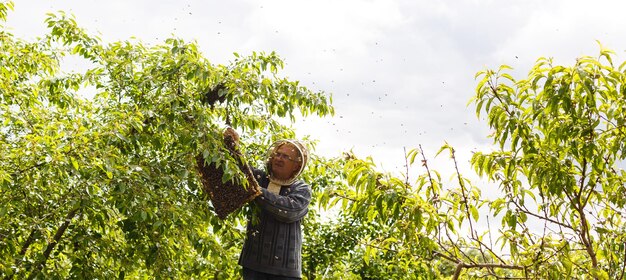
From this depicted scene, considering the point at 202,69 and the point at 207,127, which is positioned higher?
the point at 202,69

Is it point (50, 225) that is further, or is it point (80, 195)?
point (50, 225)

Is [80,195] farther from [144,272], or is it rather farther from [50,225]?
[144,272]

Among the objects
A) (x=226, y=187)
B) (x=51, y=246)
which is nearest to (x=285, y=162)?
(x=226, y=187)

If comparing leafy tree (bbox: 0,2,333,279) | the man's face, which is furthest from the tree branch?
the man's face

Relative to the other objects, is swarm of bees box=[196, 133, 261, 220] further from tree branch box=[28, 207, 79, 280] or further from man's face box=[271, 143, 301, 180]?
tree branch box=[28, 207, 79, 280]

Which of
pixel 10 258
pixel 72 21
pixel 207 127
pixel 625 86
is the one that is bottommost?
pixel 10 258

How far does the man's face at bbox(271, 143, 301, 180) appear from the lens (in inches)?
203

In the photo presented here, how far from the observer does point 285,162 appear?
17.0 feet

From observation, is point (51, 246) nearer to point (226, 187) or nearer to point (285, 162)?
point (226, 187)

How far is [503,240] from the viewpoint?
4914 mm

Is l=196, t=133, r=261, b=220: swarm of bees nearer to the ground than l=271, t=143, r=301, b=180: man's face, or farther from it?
nearer to the ground

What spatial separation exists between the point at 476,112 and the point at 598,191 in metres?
1.24

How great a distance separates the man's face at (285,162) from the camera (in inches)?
203

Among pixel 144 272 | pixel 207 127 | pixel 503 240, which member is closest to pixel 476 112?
pixel 503 240
